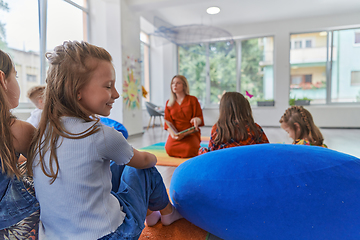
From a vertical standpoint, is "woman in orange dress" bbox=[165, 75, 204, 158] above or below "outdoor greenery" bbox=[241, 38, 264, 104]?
below

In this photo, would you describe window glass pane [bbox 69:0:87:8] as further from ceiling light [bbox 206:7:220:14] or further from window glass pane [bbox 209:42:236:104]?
window glass pane [bbox 209:42:236:104]

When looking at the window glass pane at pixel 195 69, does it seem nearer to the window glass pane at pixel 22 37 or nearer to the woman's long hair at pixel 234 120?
the window glass pane at pixel 22 37

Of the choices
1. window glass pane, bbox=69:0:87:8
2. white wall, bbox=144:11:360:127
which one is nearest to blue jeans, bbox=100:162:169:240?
window glass pane, bbox=69:0:87:8

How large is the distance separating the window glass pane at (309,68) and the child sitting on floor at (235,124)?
17.9 ft

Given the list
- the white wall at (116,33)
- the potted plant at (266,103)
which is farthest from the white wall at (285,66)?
the white wall at (116,33)

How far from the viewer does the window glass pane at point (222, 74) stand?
22.6 ft

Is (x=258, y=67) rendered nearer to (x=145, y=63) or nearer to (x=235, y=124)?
(x=145, y=63)

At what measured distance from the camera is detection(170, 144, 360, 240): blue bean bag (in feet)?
2.65

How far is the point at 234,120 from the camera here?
59.7 inches

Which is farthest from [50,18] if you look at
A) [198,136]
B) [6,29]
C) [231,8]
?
[231,8]

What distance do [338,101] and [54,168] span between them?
7.17 meters

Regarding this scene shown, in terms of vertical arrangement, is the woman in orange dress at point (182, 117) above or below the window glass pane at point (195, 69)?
below

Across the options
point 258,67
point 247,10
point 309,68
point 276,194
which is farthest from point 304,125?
point 309,68

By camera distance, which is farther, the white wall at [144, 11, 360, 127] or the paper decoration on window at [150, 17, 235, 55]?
the white wall at [144, 11, 360, 127]
